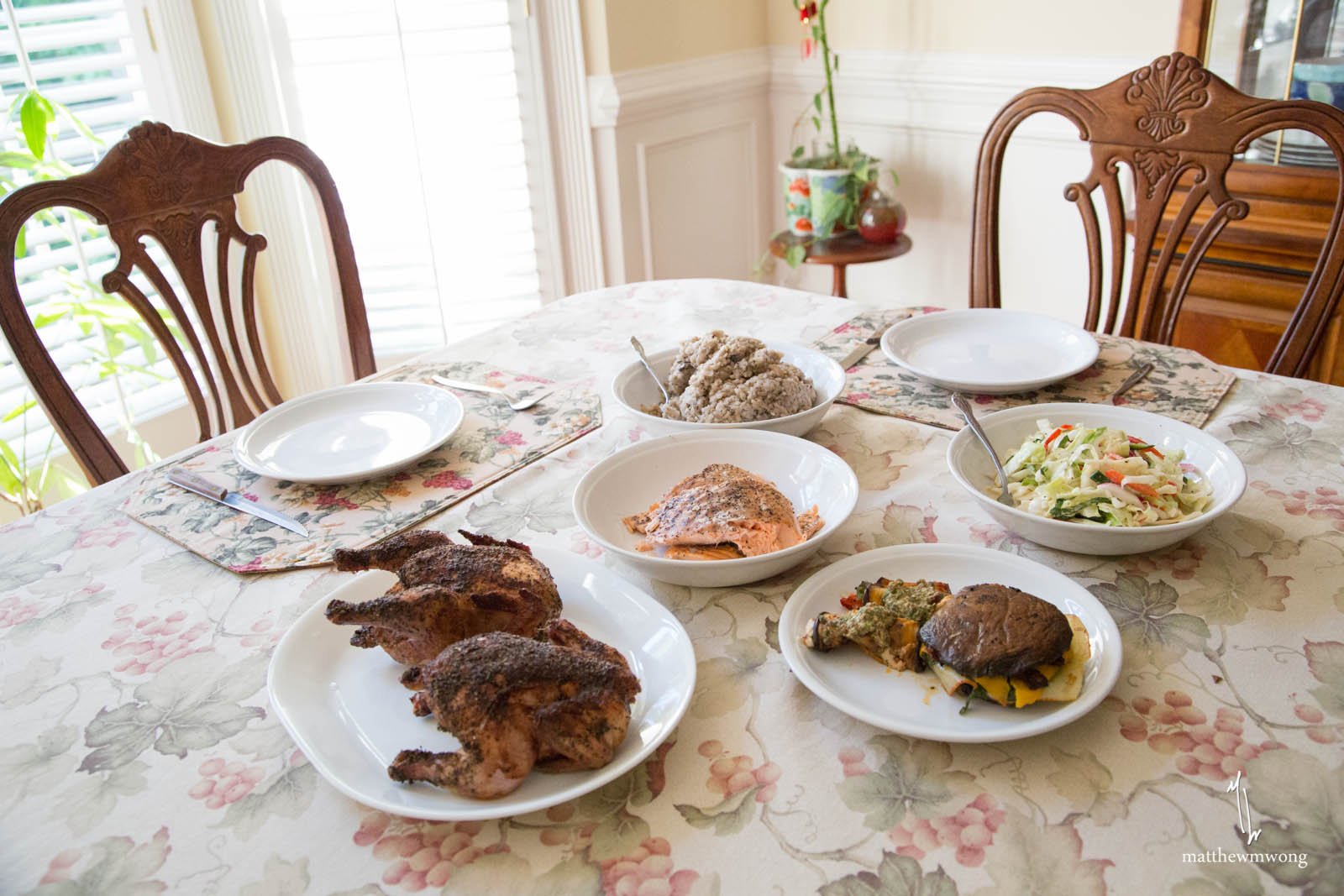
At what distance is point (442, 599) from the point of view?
0.76m

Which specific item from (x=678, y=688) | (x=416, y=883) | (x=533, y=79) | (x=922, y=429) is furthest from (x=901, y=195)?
(x=416, y=883)

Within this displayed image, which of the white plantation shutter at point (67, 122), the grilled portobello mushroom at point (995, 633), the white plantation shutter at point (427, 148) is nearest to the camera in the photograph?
the grilled portobello mushroom at point (995, 633)

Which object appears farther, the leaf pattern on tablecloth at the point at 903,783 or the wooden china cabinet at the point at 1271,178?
the wooden china cabinet at the point at 1271,178

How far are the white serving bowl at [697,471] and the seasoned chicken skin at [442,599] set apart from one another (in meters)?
0.11

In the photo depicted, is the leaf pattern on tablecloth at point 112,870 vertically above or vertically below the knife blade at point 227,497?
below

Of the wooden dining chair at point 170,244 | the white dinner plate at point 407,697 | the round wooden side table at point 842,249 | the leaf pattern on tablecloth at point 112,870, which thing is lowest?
the round wooden side table at point 842,249

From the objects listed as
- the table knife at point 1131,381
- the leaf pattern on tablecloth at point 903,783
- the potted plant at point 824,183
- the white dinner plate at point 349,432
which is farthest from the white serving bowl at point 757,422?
the potted plant at point 824,183

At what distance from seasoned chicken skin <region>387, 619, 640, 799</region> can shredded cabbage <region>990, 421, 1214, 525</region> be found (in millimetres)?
491

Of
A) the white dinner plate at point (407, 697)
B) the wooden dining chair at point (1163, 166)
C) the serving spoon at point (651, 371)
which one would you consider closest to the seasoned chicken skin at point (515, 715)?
the white dinner plate at point (407, 697)

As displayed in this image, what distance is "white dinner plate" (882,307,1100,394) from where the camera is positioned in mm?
1269

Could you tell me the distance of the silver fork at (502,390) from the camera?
1320 mm

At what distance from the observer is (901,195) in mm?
2982

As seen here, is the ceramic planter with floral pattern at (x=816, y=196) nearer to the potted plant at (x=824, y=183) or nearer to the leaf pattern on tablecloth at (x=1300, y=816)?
the potted plant at (x=824, y=183)

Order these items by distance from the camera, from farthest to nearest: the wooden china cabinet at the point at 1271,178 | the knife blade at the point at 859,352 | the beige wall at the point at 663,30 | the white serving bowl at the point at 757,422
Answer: the beige wall at the point at 663,30
the wooden china cabinet at the point at 1271,178
the knife blade at the point at 859,352
the white serving bowl at the point at 757,422
